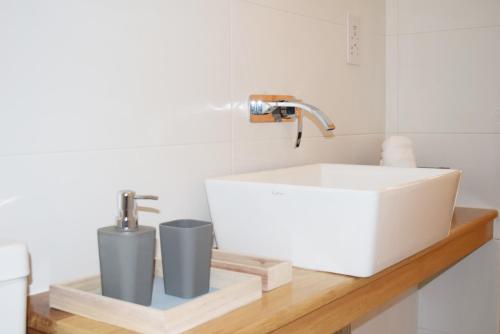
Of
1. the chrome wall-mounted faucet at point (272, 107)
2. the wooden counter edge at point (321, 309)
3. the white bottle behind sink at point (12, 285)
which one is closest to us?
the white bottle behind sink at point (12, 285)

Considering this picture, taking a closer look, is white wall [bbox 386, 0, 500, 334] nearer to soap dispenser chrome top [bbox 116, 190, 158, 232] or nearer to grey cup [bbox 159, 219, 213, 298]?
grey cup [bbox 159, 219, 213, 298]

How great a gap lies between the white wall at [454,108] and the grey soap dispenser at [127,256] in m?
1.46

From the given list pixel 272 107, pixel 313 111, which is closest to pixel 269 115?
pixel 272 107

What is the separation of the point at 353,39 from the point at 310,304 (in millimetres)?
1200

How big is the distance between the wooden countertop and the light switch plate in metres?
0.70

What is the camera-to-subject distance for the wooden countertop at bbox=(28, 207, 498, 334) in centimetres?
90

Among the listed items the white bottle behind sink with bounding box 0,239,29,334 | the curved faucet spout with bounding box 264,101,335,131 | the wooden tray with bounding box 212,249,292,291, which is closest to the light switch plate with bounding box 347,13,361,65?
the curved faucet spout with bounding box 264,101,335,131

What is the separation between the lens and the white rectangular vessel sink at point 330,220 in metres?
1.14

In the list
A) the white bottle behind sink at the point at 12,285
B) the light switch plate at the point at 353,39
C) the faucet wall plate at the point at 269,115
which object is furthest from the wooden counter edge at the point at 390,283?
the light switch plate at the point at 353,39

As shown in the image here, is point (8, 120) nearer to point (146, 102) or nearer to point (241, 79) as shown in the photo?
point (146, 102)

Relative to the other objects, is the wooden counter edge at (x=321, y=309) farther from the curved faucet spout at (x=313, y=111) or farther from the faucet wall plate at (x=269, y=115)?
the faucet wall plate at (x=269, y=115)

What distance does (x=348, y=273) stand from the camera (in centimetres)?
117

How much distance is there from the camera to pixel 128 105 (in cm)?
120

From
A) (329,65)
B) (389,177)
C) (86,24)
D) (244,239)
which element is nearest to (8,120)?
(86,24)
